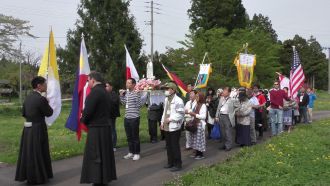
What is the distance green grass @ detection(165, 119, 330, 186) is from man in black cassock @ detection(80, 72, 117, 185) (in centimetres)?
122

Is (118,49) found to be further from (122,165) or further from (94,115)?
(94,115)

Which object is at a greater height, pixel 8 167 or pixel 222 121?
pixel 222 121

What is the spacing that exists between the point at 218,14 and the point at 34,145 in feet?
133

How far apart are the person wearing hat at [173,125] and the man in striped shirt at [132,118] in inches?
46.4

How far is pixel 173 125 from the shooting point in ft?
30.3

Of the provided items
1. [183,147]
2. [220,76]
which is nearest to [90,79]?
[183,147]

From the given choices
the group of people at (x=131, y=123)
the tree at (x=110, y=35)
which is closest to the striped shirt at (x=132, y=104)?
the group of people at (x=131, y=123)

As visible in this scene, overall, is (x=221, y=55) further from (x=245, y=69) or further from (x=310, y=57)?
(x=310, y=57)

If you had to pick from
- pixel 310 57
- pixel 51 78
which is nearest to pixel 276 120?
pixel 51 78

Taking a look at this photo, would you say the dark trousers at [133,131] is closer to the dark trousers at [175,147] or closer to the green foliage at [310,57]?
the dark trousers at [175,147]

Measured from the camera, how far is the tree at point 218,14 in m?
46.3

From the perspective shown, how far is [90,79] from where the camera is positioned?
763cm

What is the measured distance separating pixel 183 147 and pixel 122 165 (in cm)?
325

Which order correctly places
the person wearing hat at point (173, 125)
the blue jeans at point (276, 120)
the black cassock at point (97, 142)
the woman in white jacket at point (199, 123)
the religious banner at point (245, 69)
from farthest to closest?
the religious banner at point (245, 69) → the blue jeans at point (276, 120) → the woman in white jacket at point (199, 123) → the person wearing hat at point (173, 125) → the black cassock at point (97, 142)
